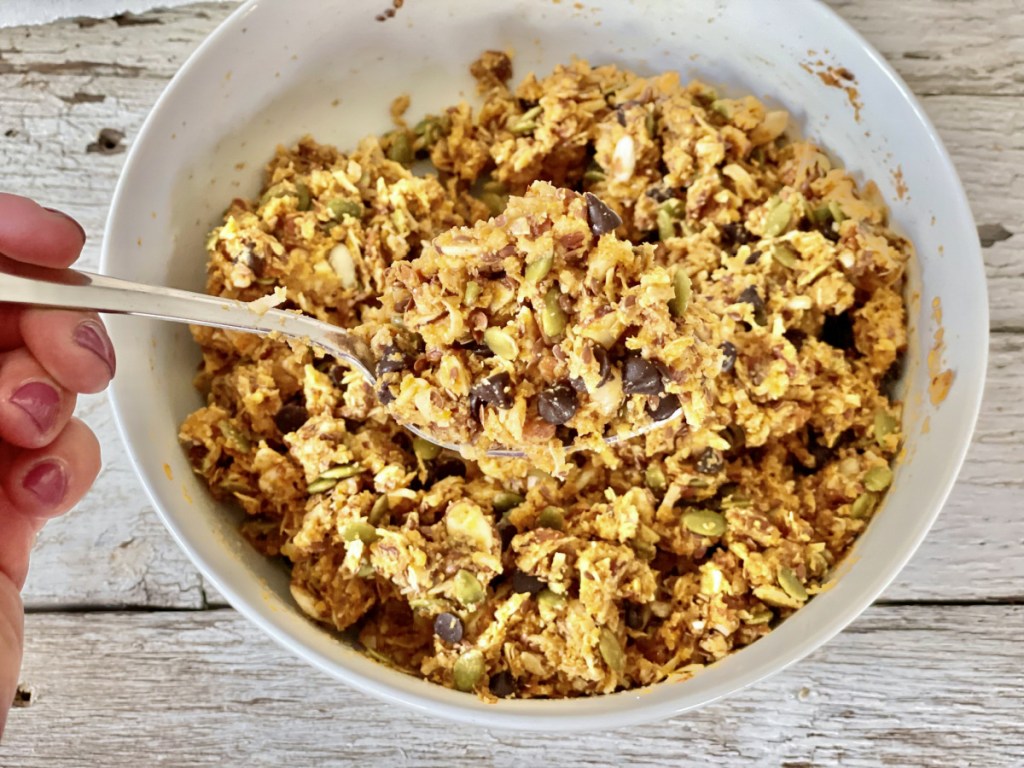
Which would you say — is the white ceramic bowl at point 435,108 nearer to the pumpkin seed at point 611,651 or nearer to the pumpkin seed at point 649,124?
the pumpkin seed at point 611,651

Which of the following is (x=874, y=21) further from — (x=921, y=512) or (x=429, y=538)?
(x=429, y=538)

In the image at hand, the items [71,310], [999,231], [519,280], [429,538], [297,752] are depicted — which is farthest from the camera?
[999,231]

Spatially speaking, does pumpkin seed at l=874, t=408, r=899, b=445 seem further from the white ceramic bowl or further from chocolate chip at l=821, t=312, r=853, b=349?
chocolate chip at l=821, t=312, r=853, b=349

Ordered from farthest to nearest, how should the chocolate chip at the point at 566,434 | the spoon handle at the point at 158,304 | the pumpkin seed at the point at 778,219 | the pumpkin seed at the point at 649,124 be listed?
1. the pumpkin seed at the point at 649,124
2. the pumpkin seed at the point at 778,219
3. the chocolate chip at the point at 566,434
4. the spoon handle at the point at 158,304

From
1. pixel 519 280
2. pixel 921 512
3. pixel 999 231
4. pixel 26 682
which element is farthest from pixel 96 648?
pixel 999 231

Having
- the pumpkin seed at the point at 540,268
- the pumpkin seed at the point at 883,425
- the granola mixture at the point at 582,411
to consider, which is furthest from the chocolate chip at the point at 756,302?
the pumpkin seed at the point at 540,268

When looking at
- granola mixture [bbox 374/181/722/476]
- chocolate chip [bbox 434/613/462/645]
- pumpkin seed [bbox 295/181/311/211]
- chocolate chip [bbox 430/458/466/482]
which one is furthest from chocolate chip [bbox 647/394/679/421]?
pumpkin seed [bbox 295/181/311/211]
